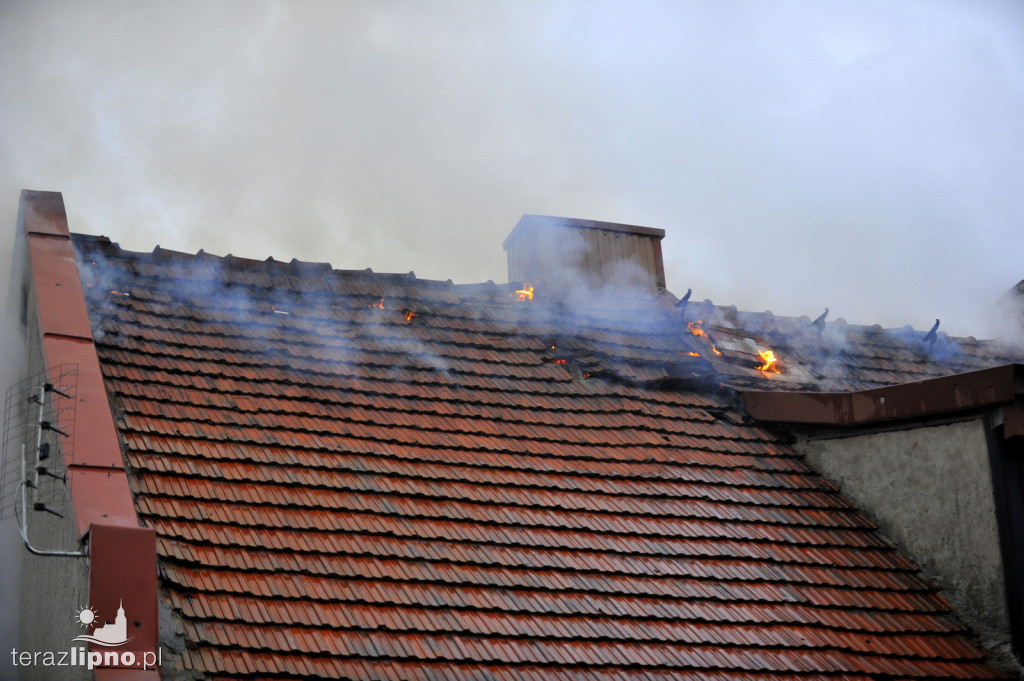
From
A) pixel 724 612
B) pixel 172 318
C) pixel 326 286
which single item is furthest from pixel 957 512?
pixel 172 318

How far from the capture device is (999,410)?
686 cm

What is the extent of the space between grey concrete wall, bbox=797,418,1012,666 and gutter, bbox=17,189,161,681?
5513 millimetres

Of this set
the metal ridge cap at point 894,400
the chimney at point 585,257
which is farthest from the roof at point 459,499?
the chimney at point 585,257

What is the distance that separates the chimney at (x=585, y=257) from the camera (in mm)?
10680

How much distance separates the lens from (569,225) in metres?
11.0

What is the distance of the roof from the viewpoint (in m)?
5.39

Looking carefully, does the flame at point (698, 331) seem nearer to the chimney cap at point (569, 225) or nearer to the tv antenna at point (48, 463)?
the chimney cap at point (569, 225)

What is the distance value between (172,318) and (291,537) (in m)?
2.77

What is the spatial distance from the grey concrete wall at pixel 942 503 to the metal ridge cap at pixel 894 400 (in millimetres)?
198

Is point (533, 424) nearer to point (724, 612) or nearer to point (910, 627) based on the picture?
point (724, 612)

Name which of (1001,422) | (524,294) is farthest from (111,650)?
(524,294)

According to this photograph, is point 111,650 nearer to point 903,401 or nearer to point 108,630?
point 108,630

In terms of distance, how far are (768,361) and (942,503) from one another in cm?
284

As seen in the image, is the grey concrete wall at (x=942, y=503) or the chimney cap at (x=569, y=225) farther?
the chimney cap at (x=569, y=225)
